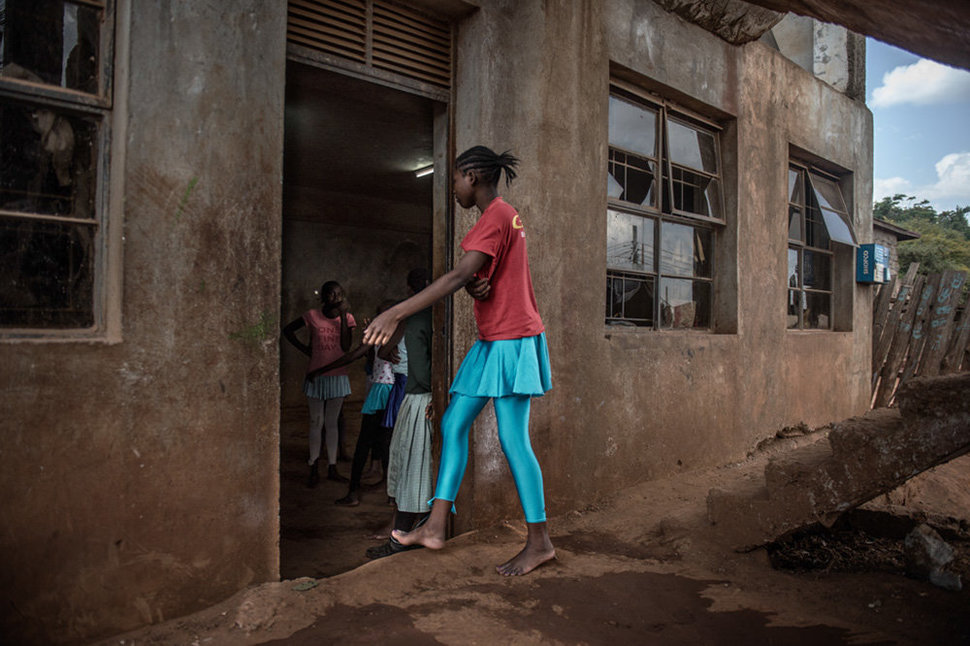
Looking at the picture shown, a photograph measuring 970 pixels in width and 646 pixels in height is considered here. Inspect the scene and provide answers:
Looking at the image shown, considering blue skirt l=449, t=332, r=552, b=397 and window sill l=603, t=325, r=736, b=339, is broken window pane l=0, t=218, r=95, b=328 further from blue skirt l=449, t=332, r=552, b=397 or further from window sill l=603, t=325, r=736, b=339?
window sill l=603, t=325, r=736, b=339

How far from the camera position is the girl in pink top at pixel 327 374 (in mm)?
5148

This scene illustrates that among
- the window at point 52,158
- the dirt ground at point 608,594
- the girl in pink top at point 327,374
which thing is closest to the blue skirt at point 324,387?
the girl in pink top at point 327,374

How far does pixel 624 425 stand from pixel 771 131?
3584 mm

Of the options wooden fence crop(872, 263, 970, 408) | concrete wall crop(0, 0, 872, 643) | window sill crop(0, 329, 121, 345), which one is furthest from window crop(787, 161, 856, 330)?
window sill crop(0, 329, 121, 345)

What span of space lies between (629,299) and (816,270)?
3805mm

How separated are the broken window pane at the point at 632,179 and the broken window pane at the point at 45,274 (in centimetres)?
347

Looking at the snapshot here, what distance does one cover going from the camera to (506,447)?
9.75ft

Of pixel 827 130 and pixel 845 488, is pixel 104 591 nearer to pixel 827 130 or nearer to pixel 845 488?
pixel 845 488

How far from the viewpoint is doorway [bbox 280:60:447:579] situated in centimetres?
382

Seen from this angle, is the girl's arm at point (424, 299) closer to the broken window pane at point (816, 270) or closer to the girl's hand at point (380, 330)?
the girl's hand at point (380, 330)

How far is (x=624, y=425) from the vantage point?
181 inches

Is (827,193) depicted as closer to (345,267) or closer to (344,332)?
(344,332)

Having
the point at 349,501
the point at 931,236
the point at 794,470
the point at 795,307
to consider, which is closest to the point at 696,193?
the point at 795,307

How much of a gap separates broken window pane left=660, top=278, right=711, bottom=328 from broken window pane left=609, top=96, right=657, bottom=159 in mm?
1108
